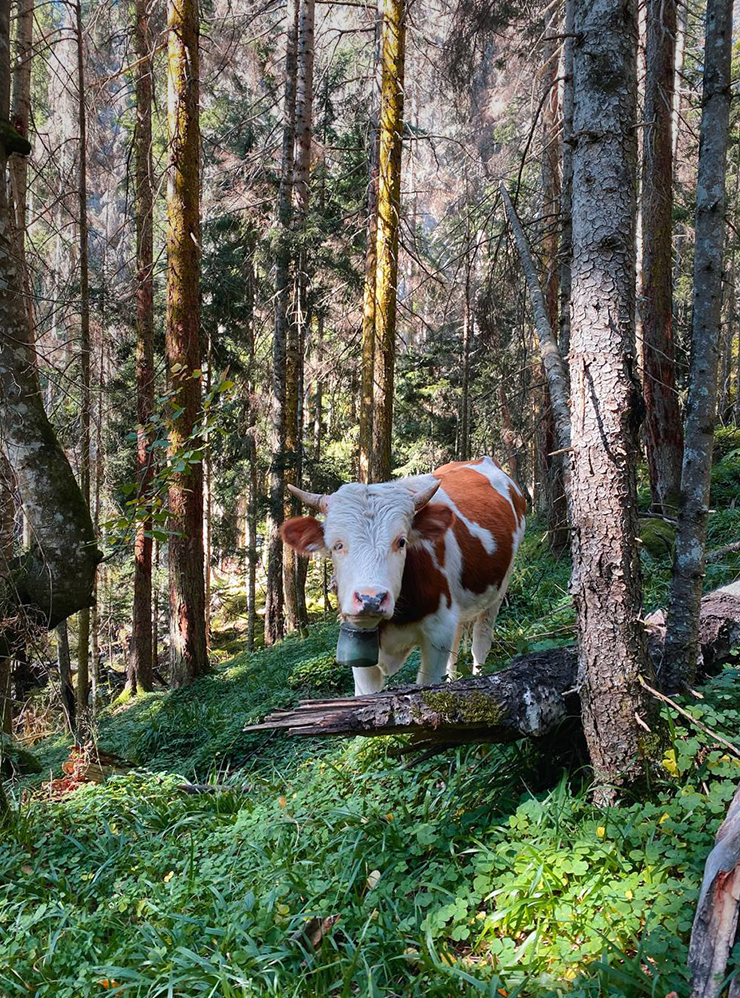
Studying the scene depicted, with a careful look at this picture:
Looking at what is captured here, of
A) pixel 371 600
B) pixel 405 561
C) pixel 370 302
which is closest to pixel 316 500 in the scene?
pixel 405 561

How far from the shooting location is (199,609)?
9.07m

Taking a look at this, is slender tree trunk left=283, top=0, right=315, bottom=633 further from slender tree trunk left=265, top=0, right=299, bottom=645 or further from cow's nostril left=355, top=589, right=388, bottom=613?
cow's nostril left=355, top=589, right=388, bottom=613

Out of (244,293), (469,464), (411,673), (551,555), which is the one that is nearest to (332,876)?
(411,673)

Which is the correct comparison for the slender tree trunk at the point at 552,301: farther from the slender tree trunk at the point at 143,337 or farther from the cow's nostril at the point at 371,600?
the slender tree trunk at the point at 143,337

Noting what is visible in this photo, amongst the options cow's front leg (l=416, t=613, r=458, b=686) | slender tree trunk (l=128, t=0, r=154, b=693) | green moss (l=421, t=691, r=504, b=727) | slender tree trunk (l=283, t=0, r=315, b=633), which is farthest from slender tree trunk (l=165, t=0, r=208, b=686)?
green moss (l=421, t=691, r=504, b=727)

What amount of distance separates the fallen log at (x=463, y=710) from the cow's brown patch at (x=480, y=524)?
→ 192 centimetres

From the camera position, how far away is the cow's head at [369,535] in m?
3.67

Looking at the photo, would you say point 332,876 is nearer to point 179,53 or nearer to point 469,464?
point 469,464

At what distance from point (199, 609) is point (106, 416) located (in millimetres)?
7942

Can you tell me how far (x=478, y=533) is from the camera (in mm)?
5406

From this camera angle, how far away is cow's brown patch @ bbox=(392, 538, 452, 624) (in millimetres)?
4285

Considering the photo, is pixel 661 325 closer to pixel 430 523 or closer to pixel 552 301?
pixel 552 301

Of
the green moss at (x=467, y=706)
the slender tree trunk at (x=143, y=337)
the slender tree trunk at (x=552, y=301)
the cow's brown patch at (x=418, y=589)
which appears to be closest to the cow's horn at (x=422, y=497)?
the cow's brown patch at (x=418, y=589)

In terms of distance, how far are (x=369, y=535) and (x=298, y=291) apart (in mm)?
9709
